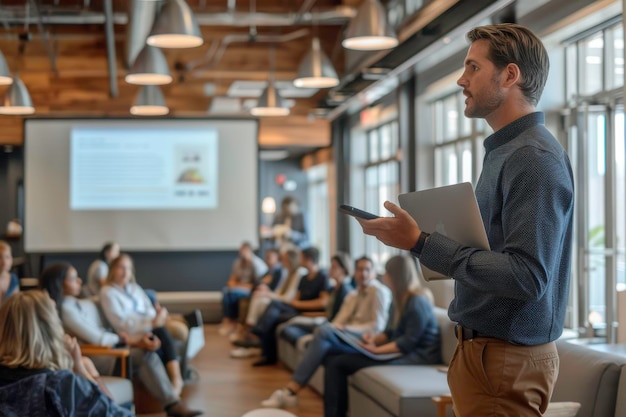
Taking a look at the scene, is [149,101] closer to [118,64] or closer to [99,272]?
[118,64]

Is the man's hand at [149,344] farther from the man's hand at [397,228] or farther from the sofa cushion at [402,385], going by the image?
the man's hand at [397,228]

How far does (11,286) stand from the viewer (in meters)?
8.03

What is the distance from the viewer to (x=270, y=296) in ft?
36.8

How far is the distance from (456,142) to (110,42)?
4.03 metres

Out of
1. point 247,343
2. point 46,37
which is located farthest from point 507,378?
point 46,37

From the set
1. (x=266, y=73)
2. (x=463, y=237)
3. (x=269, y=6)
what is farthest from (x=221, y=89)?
(x=463, y=237)

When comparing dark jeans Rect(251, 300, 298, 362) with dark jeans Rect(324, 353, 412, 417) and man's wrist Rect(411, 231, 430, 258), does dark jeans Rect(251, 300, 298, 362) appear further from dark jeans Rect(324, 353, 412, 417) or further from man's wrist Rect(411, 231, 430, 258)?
man's wrist Rect(411, 231, 430, 258)

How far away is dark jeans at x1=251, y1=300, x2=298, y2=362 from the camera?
9.94 meters

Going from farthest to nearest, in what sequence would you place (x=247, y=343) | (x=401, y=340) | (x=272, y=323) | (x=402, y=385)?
(x=247, y=343) < (x=272, y=323) < (x=401, y=340) < (x=402, y=385)

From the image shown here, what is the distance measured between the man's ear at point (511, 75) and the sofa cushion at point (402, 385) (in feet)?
11.8

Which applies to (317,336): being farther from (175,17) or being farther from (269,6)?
(269,6)

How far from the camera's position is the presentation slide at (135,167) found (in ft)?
46.2

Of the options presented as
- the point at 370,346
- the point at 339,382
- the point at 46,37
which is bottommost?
the point at 339,382

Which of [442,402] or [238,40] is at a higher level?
[238,40]
